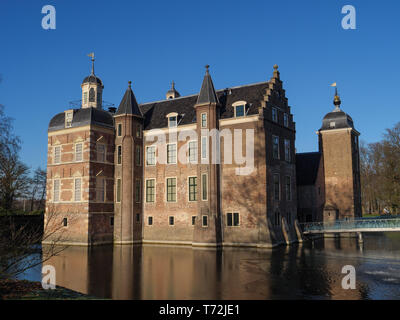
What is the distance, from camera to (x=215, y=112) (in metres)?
33.7

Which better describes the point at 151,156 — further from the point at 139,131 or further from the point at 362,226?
the point at 362,226

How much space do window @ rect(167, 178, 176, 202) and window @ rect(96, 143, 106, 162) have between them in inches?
258

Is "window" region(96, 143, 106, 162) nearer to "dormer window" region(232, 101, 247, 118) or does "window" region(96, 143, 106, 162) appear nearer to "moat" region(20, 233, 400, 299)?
"moat" region(20, 233, 400, 299)

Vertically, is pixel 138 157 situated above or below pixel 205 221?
above

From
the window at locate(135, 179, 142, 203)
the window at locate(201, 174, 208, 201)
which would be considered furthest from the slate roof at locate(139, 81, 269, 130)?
the window at locate(201, 174, 208, 201)

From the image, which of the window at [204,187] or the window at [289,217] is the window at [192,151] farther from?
the window at [289,217]

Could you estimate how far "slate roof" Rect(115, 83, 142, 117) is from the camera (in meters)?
36.8

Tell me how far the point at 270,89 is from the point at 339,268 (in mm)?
18309

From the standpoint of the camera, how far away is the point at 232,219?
107 ft

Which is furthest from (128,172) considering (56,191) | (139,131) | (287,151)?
(287,151)

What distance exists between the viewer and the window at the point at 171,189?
117ft

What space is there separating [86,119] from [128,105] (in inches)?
164
